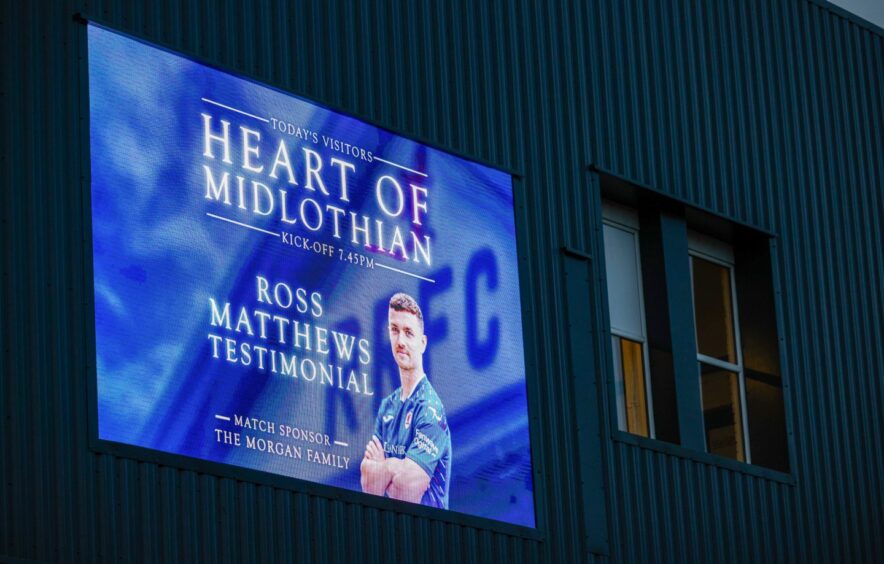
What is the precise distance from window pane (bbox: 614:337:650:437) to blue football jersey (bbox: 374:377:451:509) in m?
2.97

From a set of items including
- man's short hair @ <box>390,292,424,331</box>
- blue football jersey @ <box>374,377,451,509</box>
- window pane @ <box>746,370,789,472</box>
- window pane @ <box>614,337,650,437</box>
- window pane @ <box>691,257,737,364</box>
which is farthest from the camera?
window pane @ <box>691,257,737,364</box>

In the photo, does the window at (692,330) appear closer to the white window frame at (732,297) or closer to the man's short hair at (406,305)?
the white window frame at (732,297)

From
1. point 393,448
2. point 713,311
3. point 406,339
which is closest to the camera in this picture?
point 393,448

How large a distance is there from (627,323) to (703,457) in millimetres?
1400

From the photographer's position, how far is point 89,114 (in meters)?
12.0

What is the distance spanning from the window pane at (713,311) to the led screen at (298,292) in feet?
10.9

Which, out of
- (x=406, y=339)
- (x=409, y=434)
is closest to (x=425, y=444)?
(x=409, y=434)

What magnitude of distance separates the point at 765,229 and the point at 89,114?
8.18 meters

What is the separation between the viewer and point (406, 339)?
13734 millimetres

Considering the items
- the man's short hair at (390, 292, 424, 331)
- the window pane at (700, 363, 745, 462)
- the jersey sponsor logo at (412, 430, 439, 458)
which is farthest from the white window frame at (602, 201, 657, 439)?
the jersey sponsor logo at (412, 430, 439, 458)

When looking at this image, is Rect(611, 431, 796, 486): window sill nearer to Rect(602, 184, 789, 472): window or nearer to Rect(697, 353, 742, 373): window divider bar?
Rect(602, 184, 789, 472): window

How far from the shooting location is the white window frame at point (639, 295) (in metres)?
16.5

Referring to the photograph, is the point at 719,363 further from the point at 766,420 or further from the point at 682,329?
the point at 682,329

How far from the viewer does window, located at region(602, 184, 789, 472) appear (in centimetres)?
1656
